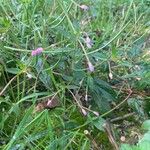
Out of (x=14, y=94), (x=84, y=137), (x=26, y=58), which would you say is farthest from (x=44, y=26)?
(x=84, y=137)

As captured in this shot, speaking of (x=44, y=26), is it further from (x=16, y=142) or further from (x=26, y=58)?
(x=16, y=142)

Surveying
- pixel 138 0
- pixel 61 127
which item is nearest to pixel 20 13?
pixel 61 127

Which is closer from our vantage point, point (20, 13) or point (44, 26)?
point (44, 26)

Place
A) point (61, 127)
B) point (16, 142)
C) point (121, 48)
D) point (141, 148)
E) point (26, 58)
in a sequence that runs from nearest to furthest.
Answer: point (141, 148) < point (16, 142) < point (61, 127) < point (26, 58) < point (121, 48)

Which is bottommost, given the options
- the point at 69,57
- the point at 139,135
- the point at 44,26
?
the point at 139,135

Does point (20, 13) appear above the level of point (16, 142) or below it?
above

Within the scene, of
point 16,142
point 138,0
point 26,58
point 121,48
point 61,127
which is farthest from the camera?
point 138,0
